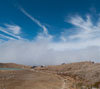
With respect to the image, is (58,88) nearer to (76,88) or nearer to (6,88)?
(76,88)

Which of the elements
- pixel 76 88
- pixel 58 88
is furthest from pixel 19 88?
pixel 76 88

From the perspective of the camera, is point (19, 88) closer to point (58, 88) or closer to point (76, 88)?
point (58, 88)

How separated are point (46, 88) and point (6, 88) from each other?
9030 mm

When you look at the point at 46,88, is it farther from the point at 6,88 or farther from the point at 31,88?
the point at 6,88

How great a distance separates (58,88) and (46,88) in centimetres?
280

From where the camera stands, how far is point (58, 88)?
2828 cm

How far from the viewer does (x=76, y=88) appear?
2719 cm

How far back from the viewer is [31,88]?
91.0ft

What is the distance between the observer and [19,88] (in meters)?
27.4

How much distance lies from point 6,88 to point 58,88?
1181 cm

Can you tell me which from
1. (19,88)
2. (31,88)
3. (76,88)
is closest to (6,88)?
(19,88)

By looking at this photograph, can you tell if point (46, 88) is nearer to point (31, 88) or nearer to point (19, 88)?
point (31, 88)

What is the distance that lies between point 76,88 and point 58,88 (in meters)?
4.12

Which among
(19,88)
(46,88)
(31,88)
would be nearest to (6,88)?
(19,88)
